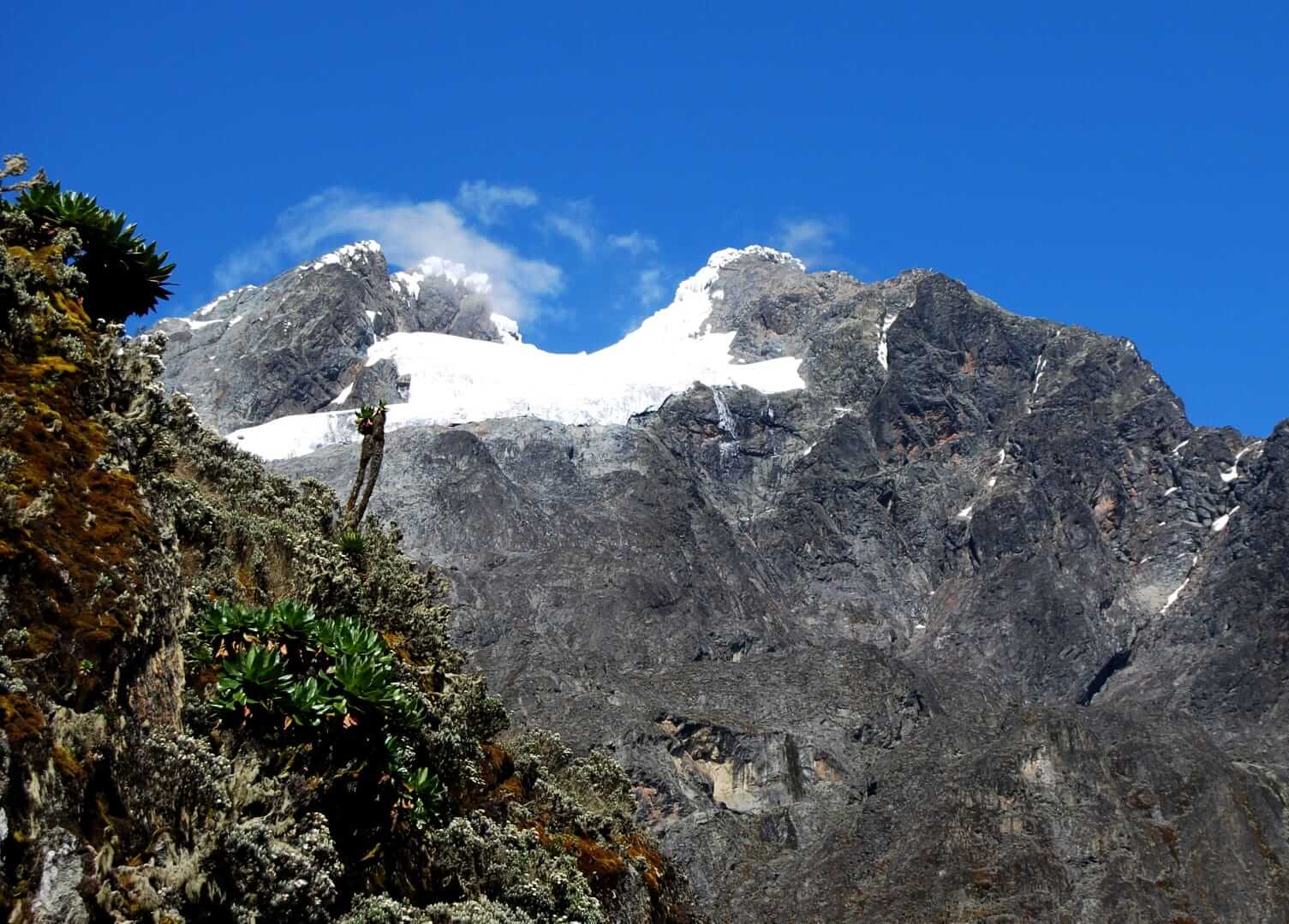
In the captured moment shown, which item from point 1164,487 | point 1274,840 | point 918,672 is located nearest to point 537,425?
point 918,672

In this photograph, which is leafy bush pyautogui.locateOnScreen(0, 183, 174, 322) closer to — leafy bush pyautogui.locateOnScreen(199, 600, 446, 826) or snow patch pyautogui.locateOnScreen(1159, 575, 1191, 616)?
leafy bush pyautogui.locateOnScreen(199, 600, 446, 826)

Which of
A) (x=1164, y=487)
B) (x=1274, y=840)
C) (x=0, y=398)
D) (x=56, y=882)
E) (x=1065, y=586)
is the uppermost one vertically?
(x=1164, y=487)

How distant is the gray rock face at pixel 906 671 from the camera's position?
99688mm

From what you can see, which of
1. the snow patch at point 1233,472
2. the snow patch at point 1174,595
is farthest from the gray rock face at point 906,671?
the snow patch at point 1233,472

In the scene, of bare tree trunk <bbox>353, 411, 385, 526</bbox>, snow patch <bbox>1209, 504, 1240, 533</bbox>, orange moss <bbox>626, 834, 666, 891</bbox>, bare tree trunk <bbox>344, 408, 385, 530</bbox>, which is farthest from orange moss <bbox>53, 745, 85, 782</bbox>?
snow patch <bbox>1209, 504, 1240, 533</bbox>

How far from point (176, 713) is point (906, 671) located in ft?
459

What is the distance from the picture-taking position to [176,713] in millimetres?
11938

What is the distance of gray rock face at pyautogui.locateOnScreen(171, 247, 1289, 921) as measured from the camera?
9969 cm

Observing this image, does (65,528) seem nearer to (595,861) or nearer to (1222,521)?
(595,861)

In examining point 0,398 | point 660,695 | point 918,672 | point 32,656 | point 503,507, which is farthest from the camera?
point 503,507

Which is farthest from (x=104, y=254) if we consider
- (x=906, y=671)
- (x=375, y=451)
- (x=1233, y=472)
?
(x=1233, y=472)

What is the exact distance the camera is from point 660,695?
5246 inches

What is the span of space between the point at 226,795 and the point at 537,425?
185212mm

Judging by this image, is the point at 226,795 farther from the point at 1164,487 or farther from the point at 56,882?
the point at 1164,487
